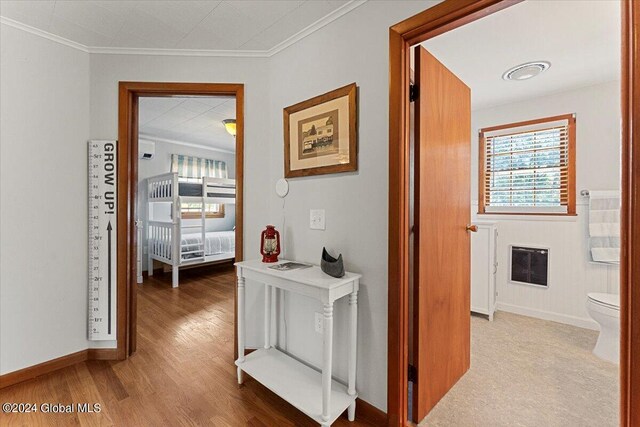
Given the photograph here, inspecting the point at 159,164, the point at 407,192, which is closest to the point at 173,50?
the point at 407,192

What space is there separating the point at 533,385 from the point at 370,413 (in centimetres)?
112

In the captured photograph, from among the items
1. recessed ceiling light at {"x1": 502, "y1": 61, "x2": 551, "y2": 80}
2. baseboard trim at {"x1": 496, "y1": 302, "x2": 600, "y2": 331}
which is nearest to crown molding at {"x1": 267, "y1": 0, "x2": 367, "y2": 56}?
recessed ceiling light at {"x1": 502, "y1": 61, "x2": 551, "y2": 80}

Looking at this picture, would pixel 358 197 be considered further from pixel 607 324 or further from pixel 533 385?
pixel 607 324

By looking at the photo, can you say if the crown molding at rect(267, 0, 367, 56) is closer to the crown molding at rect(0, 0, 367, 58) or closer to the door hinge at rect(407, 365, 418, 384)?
the crown molding at rect(0, 0, 367, 58)

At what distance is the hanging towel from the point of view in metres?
2.48

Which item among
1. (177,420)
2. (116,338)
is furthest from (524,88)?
(116,338)

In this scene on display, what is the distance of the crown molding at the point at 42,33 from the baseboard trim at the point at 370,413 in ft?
9.72

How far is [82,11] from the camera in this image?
1.65 metres

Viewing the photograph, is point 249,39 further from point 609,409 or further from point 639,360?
point 609,409

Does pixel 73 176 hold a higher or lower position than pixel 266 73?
lower

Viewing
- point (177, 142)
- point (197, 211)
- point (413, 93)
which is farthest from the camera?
point (197, 211)

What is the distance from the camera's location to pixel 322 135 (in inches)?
67.4

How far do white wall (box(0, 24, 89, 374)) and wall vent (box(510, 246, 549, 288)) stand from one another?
3.94 metres

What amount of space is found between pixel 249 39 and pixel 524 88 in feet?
8.37
